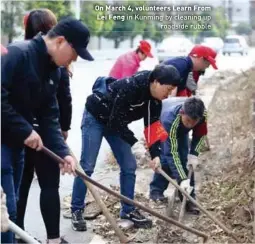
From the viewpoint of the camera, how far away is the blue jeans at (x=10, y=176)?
3.30m

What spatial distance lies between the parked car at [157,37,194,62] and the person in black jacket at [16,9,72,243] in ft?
39.5

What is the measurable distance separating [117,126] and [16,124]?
1.38 metres

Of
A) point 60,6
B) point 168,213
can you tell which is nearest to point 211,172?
point 168,213

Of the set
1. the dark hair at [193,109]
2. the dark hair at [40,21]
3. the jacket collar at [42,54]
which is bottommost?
the dark hair at [193,109]

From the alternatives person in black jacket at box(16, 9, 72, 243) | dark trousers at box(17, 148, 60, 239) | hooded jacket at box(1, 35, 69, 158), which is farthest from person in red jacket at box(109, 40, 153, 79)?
hooded jacket at box(1, 35, 69, 158)

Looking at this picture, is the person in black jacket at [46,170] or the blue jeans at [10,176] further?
the person in black jacket at [46,170]

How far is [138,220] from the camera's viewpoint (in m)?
4.86

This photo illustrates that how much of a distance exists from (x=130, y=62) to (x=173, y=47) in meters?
9.44

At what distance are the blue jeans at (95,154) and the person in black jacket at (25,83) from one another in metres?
A: 1.12

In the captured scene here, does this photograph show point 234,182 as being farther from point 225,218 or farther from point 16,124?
point 16,124

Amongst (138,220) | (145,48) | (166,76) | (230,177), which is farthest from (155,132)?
(145,48)

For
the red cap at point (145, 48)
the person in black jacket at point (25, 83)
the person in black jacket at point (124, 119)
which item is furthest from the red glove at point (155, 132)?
the red cap at point (145, 48)

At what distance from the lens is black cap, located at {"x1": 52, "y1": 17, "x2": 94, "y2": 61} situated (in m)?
3.30

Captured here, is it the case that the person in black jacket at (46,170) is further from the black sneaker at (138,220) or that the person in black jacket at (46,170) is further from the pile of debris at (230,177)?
the pile of debris at (230,177)
